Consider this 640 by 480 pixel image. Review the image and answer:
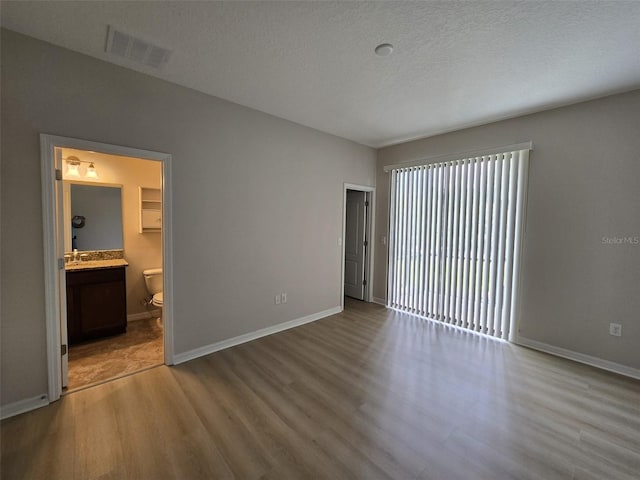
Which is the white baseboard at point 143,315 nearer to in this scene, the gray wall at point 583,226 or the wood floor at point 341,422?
the wood floor at point 341,422

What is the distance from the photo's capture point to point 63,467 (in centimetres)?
156

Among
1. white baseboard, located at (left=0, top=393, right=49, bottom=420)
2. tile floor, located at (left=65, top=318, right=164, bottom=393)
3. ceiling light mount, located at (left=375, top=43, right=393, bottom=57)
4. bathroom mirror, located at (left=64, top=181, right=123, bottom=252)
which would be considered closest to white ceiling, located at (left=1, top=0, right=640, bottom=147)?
ceiling light mount, located at (left=375, top=43, right=393, bottom=57)

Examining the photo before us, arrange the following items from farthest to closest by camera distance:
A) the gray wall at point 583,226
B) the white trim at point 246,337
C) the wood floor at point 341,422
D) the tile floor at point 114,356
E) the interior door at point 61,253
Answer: the white trim at point 246,337, the gray wall at point 583,226, the tile floor at point 114,356, the interior door at point 61,253, the wood floor at point 341,422

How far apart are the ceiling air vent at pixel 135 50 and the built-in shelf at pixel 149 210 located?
6.75 ft

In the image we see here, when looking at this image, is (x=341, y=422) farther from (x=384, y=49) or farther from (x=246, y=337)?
(x=384, y=49)

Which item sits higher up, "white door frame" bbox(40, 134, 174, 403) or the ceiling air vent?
the ceiling air vent

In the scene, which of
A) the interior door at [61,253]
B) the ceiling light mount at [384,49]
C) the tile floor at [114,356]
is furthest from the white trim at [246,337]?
the ceiling light mount at [384,49]

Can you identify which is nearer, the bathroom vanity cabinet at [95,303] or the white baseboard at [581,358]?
the white baseboard at [581,358]

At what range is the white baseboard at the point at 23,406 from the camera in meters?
1.94

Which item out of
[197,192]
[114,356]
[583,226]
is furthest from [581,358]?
[114,356]

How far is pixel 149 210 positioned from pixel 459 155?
4489mm

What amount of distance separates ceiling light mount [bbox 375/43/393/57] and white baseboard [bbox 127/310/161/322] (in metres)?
4.38

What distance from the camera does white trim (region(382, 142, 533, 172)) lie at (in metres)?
3.19

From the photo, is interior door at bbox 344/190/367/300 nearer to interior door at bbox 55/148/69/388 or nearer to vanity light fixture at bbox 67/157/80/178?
interior door at bbox 55/148/69/388
